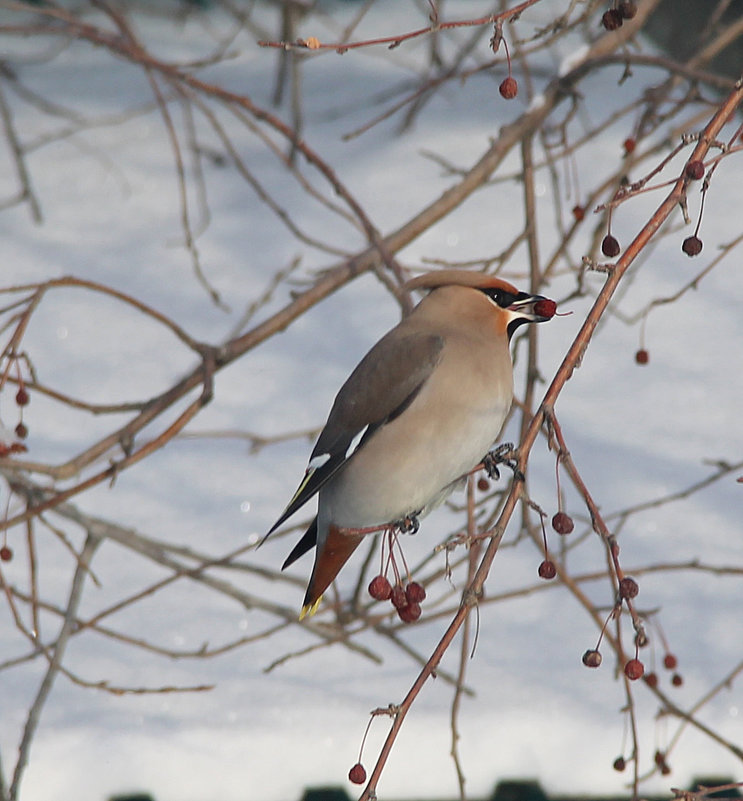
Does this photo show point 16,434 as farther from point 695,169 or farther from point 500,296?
point 695,169

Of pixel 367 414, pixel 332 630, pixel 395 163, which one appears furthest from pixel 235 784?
pixel 395 163

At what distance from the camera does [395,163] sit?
4523mm

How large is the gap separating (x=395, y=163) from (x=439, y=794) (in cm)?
261

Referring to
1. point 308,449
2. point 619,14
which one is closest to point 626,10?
point 619,14

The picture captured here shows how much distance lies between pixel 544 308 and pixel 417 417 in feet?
0.89

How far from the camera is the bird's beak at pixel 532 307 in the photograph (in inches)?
74.7

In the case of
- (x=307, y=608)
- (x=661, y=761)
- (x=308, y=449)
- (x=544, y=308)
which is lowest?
(x=661, y=761)

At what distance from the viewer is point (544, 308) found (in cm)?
190

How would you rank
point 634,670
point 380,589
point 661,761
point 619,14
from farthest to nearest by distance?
point 661,761 → point 619,14 → point 380,589 → point 634,670

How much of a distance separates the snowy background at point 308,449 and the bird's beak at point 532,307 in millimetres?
680

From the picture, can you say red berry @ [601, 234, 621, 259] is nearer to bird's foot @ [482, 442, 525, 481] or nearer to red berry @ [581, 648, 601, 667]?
bird's foot @ [482, 442, 525, 481]

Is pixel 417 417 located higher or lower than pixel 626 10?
lower

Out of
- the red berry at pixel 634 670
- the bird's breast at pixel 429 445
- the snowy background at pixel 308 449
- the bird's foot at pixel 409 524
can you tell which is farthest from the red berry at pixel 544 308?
the snowy background at pixel 308 449

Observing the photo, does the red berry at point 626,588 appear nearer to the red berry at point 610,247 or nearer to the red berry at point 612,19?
the red berry at point 610,247
